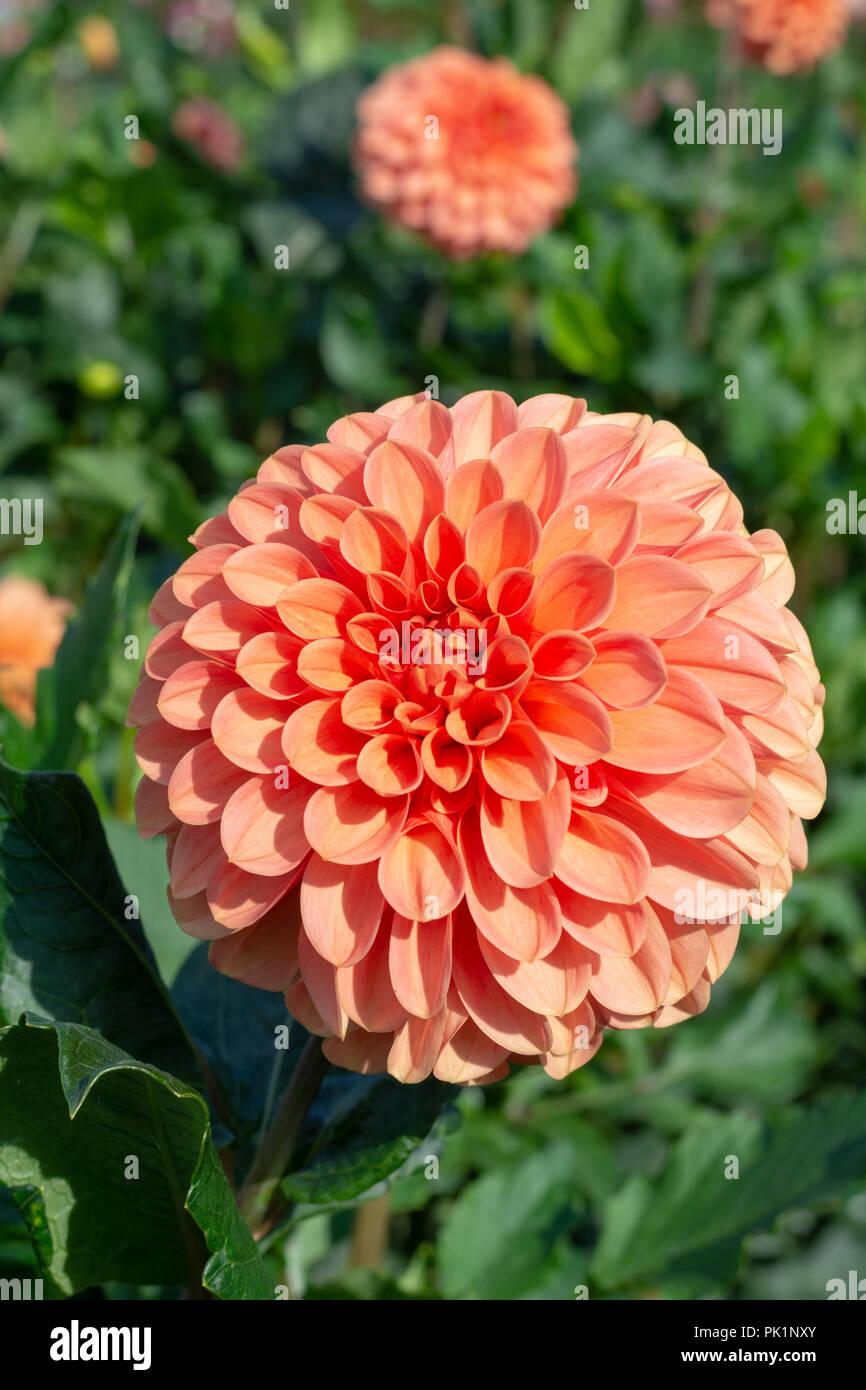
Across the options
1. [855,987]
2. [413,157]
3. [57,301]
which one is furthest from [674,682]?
[57,301]

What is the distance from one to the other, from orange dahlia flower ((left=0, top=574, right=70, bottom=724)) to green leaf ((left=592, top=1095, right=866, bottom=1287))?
0.95 m

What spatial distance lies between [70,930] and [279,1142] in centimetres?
20

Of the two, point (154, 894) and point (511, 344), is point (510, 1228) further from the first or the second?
point (511, 344)

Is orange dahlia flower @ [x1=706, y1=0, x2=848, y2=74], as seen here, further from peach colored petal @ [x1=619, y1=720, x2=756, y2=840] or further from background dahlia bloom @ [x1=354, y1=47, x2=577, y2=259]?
peach colored petal @ [x1=619, y1=720, x2=756, y2=840]

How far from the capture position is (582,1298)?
3.66ft

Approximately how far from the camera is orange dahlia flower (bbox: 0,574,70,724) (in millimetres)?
1562

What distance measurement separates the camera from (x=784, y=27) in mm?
2348

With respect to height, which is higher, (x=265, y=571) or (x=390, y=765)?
(x=265, y=571)

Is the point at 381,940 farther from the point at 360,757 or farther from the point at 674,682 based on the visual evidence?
the point at 674,682

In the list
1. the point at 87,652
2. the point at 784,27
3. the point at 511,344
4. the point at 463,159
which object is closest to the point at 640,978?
the point at 87,652

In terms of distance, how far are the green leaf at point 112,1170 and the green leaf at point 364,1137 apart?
61 millimetres

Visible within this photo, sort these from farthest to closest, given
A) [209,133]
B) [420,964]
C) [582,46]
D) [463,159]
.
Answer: [209,133], [582,46], [463,159], [420,964]

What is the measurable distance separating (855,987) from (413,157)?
1.65 meters

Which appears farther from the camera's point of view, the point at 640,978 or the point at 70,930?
the point at 70,930
